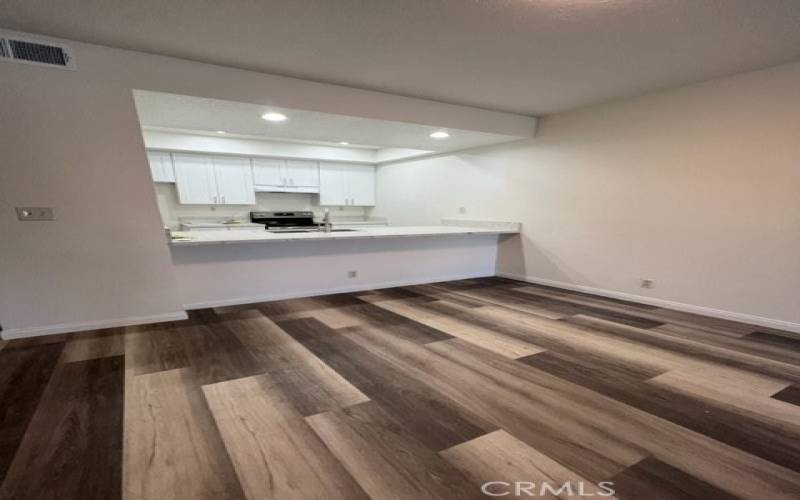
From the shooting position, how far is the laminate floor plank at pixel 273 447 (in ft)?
4.20

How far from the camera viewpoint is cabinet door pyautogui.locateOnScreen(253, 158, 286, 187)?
634 cm

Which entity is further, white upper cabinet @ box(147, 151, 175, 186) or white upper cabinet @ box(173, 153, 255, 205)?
white upper cabinet @ box(173, 153, 255, 205)

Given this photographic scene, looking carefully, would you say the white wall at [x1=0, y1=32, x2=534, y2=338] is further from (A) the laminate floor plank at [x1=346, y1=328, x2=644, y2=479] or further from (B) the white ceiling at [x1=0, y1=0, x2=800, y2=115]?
(A) the laminate floor plank at [x1=346, y1=328, x2=644, y2=479]

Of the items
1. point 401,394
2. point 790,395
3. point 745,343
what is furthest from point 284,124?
point 745,343

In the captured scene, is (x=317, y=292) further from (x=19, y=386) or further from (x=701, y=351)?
(x=701, y=351)

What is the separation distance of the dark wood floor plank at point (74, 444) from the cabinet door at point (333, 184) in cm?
529

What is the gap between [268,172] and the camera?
6.45 meters

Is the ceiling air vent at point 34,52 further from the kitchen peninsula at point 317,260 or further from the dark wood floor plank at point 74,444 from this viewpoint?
the dark wood floor plank at point 74,444

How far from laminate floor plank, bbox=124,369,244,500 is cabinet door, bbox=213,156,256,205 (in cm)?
464

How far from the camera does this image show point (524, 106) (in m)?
4.11

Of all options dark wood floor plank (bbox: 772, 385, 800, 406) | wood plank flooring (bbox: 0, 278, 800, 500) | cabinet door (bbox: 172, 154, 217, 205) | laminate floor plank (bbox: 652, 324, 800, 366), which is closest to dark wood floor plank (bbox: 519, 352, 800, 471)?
wood plank flooring (bbox: 0, 278, 800, 500)

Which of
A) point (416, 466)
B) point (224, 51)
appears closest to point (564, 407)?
point (416, 466)

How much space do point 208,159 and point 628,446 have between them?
658cm

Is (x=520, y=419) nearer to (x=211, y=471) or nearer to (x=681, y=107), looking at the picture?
(x=211, y=471)
